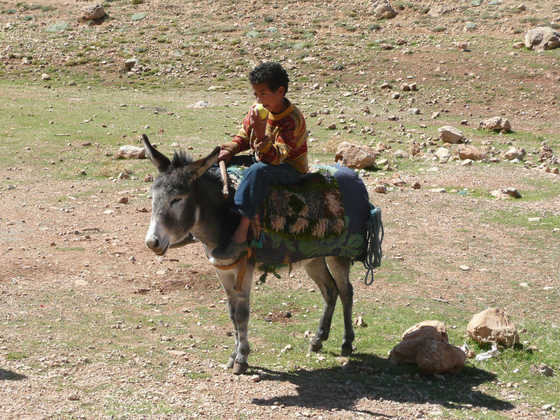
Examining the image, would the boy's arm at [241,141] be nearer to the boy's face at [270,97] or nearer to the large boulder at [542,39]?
the boy's face at [270,97]

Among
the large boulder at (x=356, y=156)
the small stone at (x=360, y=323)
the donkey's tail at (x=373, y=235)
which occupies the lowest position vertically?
the large boulder at (x=356, y=156)

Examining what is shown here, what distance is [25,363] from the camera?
6.43m

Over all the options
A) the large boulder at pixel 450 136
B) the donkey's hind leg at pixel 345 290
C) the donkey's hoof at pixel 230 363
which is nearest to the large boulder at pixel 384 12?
the large boulder at pixel 450 136

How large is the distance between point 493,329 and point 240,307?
8.33 feet

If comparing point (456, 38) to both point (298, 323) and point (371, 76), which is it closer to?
point (371, 76)

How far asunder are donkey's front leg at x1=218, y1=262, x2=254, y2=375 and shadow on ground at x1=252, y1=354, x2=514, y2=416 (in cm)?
24

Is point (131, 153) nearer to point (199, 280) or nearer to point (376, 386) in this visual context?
point (199, 280)

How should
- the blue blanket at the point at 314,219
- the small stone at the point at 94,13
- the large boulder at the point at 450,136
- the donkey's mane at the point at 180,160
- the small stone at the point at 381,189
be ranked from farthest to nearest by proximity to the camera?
the small stone at the point at 94,13, the large boulder at the point at 450,136, the small stone at the point at 381,189, the blue blanket at the point at 314,219, the donkey's mane at the point at 180,160

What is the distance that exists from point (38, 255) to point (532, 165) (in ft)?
35.3

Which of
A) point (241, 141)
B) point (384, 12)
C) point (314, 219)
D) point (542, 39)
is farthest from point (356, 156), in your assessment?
point (384, 12)

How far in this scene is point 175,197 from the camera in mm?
5746

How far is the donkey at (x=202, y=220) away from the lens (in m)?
5.68

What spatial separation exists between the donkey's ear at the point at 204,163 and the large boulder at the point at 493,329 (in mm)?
3237

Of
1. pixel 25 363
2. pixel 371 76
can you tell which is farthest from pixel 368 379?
pixel 371 76
